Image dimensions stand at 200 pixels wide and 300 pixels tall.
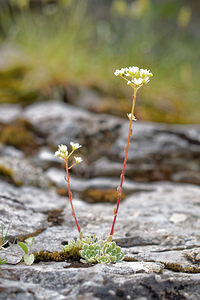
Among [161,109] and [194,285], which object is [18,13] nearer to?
[161,109]

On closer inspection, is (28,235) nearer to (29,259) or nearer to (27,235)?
(27,235)

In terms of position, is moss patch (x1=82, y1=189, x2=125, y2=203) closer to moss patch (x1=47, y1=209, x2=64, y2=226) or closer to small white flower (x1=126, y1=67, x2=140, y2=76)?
moss patch (x1=47, y1=209, x2=64, y2=226)

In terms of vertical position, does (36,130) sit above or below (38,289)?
above

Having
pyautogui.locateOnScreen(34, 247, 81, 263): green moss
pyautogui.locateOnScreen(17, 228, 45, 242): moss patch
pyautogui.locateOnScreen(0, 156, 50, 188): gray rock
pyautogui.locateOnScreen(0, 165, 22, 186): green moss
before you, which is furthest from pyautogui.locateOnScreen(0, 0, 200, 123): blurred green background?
pyautogui.locateOnScreen(34, 247, 81, 263): green moss

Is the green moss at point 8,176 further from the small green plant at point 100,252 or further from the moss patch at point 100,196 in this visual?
the small green plant at point 100,252

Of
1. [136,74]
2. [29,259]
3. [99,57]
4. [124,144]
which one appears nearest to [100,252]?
[29,259]

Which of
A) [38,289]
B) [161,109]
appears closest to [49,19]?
[161,109]

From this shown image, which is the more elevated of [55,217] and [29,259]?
[55,217]
